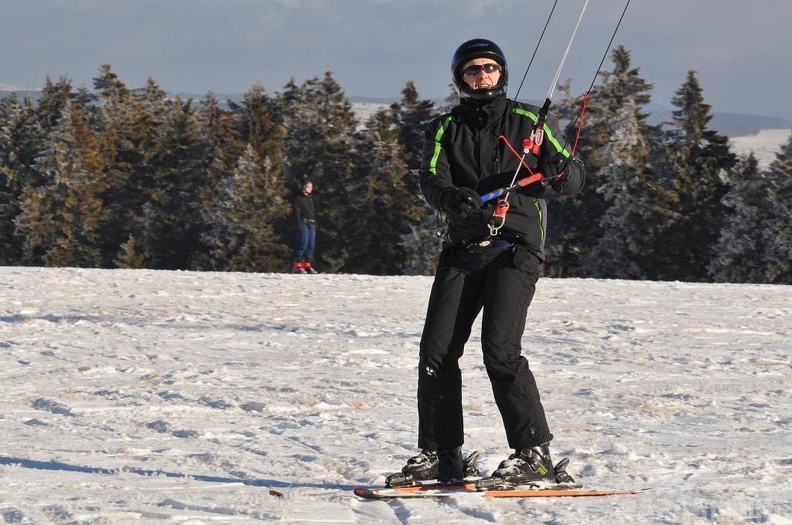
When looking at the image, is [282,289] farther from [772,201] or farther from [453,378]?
[772,201]

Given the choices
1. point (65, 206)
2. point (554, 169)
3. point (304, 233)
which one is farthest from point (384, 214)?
point (554, 169)

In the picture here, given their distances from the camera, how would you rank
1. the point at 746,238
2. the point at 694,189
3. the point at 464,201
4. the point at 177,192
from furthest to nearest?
the point at 177,192
the point at 694,189
the point at 746,238
the point at 464,201

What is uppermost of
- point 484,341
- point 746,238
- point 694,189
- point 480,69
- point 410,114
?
point 410,114

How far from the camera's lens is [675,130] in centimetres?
4766

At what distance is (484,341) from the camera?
4.82 m

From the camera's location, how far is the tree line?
44.2 metres

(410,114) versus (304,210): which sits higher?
(410,114)

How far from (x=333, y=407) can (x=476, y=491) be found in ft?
8.56

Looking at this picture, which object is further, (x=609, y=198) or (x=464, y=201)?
(x=609, y=198)

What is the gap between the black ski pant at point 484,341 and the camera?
4758 millimetres

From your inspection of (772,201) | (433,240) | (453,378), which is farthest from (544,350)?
(433,240)

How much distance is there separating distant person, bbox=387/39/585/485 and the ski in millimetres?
58

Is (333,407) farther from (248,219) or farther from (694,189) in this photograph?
(248,219)

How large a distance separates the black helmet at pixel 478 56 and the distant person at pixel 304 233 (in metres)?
16.1
